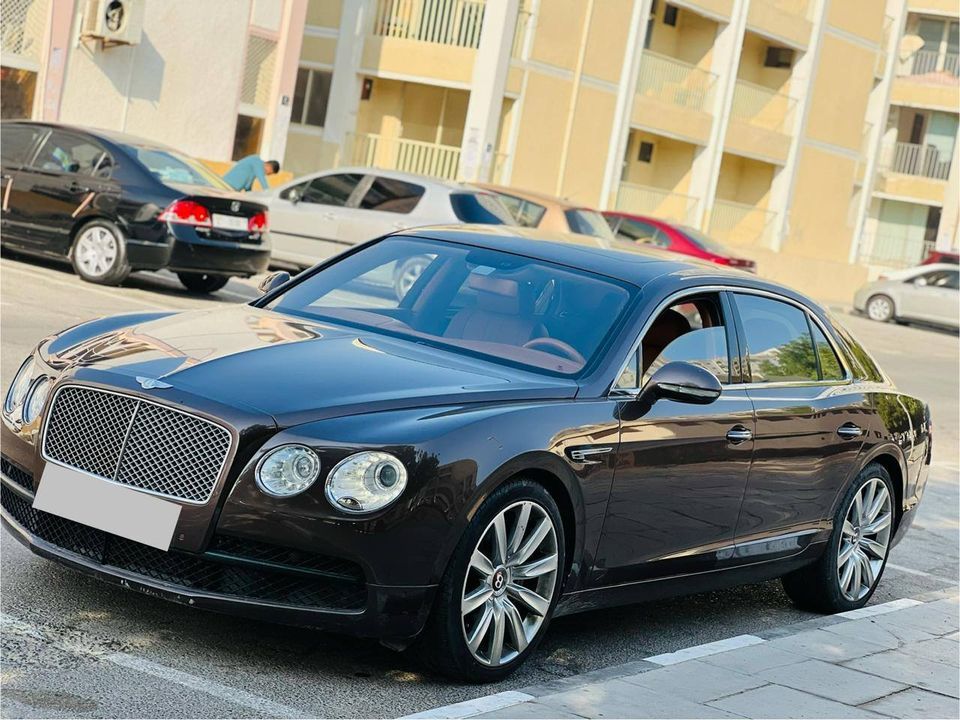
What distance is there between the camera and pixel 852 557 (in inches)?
293

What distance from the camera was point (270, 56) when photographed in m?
29.8

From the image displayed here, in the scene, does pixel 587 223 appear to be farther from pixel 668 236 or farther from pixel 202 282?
pixel 668 236

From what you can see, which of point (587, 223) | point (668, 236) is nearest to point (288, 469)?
point (587, 223)

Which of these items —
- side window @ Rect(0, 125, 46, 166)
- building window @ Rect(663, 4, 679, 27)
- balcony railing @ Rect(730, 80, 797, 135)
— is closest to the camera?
side window @ Rect(0, 125, 46, 166)

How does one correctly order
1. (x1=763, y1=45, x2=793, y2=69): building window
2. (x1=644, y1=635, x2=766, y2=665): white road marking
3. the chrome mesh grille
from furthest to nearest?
1. (x1=763, y1=45, x2=793, y2=69): building window
2. (x1=644, y1=635, x2=766, y2=665): white road marking
3. the chrome mesh grille

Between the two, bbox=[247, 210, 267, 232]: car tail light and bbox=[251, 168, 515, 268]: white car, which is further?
bbox=[251, 168, 515, 268]: white car

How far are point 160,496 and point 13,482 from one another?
2.65 ft

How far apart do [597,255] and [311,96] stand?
32.4 metres

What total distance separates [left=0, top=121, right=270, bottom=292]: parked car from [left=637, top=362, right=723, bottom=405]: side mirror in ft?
34.6

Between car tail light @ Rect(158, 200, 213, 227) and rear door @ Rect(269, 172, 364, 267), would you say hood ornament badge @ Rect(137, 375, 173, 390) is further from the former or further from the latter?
rear door @ Rect(269, 172, 364, 267)

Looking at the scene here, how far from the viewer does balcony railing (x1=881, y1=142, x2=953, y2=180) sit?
59.8 meters

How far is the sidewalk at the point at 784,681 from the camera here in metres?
4.91

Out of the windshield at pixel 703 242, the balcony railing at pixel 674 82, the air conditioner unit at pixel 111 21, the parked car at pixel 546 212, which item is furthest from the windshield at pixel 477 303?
the balcony railing at pixel 674 82

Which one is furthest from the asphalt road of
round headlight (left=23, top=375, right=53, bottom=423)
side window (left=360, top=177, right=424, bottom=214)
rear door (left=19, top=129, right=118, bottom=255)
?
side window (left=360, top=177, right=424, bottom=214)
